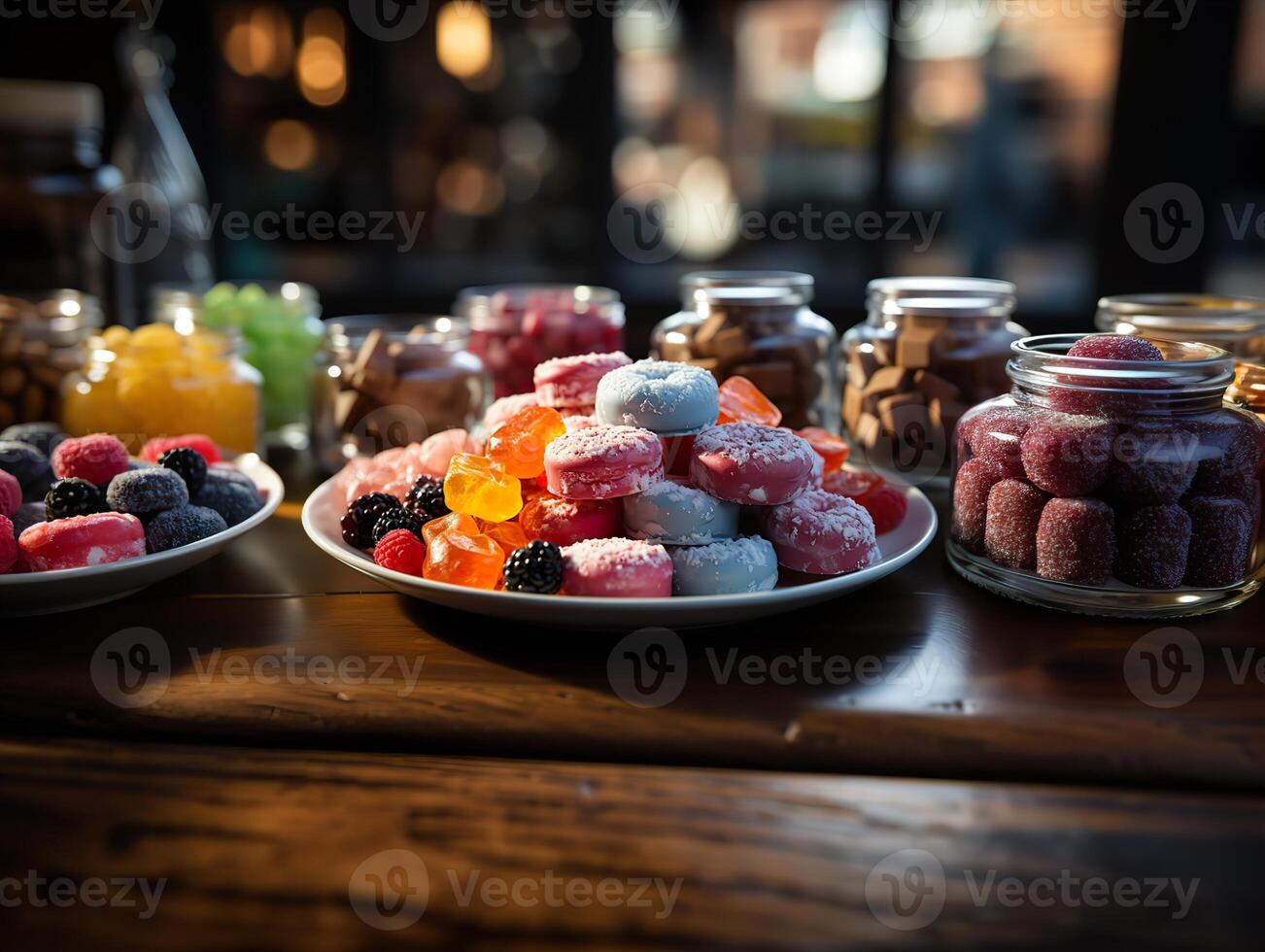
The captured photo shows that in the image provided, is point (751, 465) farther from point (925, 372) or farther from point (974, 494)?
point (925, 372)

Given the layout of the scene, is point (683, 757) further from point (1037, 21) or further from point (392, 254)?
point (1037, 21)

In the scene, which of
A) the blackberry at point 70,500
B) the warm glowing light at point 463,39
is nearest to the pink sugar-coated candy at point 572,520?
the blackberry at point 70,500

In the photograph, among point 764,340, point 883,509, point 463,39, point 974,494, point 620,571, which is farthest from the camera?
point 463,39

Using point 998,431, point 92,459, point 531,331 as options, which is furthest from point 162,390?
point 998,431

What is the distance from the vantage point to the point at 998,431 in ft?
2.49

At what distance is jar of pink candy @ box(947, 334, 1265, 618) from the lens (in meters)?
0.69

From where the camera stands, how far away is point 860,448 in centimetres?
114

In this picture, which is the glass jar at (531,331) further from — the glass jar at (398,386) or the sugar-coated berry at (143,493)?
the sugar-coated berry at (143,493)

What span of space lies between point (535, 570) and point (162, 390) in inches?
27.5

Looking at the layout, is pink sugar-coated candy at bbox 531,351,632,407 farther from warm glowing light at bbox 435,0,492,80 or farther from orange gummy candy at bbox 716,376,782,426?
warm glowing light at bbox 435,0,492,80

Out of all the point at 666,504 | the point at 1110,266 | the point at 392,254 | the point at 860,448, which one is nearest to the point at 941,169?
the point at 1110,266

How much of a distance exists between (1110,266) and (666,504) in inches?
85.1

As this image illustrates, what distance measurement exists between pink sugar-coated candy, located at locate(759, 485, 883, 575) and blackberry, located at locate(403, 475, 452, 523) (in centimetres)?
28

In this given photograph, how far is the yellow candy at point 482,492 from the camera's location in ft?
2.48
